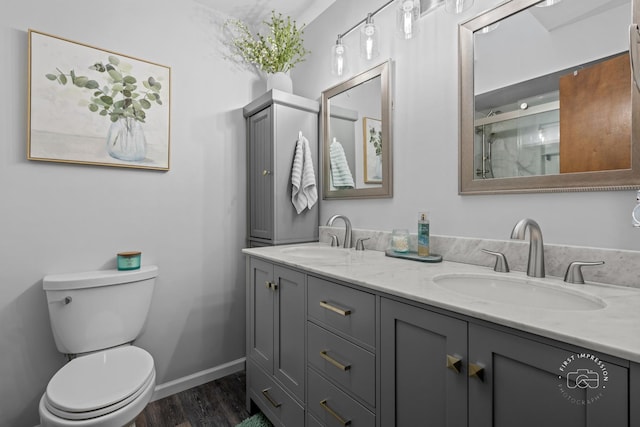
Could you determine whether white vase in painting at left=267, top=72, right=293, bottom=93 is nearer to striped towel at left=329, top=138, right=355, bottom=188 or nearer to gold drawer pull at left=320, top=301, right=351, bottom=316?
striped towel at left=329, top=138, right=355, bottom=188

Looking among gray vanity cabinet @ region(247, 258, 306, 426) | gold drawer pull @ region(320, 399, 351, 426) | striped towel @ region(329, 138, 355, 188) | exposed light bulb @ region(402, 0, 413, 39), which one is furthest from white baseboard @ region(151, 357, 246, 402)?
exposed light bulb @ region(402, 0, 413, 39)

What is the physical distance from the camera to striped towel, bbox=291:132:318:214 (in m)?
1.94

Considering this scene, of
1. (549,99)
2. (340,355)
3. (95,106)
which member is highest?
(95,106)

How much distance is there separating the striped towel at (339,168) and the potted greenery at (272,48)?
0.54 metres

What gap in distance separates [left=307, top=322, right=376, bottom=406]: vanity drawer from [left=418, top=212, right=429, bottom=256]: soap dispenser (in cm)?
56

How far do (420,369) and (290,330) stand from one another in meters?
0.69

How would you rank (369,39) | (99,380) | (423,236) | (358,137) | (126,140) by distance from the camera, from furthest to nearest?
(358,137) → (126,140) → (369,39) → (423,236) → (99,380)

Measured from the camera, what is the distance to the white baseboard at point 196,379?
1.83 meters

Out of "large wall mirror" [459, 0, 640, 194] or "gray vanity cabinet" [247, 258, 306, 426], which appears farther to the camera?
"gray vanity cabinet" [247, 258, 306, 426]

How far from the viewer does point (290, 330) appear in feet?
4.48

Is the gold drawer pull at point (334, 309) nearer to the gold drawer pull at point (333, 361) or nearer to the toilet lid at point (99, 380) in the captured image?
the gold drawer pull at point (333, 361)

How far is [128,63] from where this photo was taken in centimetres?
171

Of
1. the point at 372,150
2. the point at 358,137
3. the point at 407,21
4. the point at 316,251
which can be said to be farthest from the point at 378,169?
the point at 407,21

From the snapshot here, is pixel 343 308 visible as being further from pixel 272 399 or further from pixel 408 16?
pixel 408 16
